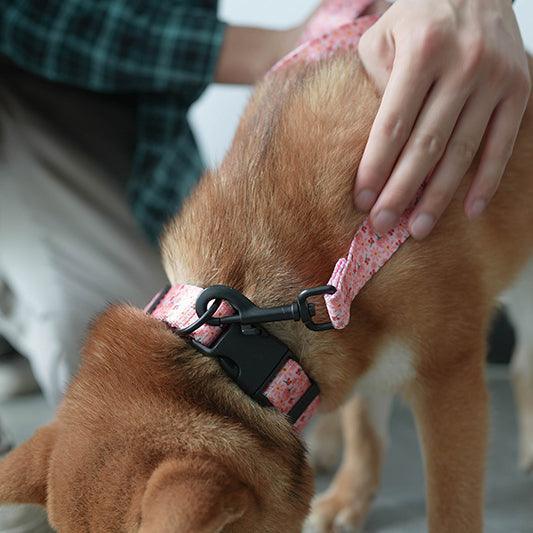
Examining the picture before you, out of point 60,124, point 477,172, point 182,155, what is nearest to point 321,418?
point 182,155

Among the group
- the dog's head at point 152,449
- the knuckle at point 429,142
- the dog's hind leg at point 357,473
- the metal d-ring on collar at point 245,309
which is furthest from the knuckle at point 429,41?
the dog's hind leg at point 357,473

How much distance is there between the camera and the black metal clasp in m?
1.03

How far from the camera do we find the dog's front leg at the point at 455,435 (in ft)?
3.98

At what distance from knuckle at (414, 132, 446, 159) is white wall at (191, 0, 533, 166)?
3.86 feet

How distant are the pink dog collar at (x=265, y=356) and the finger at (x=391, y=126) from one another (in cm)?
26

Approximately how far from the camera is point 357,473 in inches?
65.3

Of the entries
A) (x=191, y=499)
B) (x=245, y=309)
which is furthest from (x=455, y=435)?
(x=191, y=499)

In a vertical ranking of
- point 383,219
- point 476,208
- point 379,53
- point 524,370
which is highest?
point 379,53

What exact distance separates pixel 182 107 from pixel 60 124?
1.12 ft

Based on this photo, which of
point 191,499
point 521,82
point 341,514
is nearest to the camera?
point 191,499

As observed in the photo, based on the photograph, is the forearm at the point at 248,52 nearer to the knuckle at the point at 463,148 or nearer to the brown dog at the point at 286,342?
the brown dog at the point at 286,342

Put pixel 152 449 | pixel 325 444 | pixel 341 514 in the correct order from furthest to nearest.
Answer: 1. pixel 325 444
2. pixel 341 514
3. pixel 152 449

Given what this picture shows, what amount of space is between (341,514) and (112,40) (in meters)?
1.24

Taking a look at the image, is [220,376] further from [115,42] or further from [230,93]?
[230,93]
